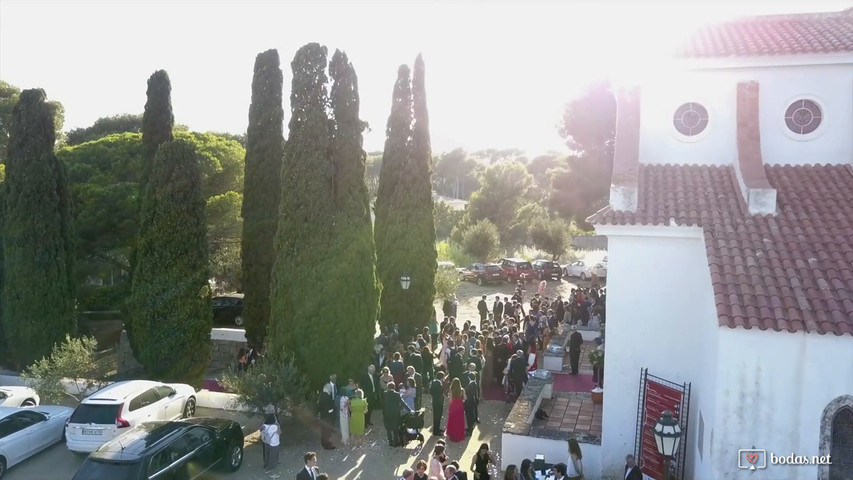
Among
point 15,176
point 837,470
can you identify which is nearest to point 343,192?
point 15,176

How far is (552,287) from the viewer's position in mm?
34781

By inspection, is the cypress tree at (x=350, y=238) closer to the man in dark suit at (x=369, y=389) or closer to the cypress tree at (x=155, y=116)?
the man in dark suit at (x=369, y=389)

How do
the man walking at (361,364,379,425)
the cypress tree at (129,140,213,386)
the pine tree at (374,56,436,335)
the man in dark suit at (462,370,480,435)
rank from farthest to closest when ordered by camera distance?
the pine tree at (374,56,436,335)
the cypress tree at (129,140,213,386)
the man walking at (361,364,379,425)
the man in dark suit at (462,370,480,435)

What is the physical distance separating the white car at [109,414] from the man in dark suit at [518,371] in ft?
25.7

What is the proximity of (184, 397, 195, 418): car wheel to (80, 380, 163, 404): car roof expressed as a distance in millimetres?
1073

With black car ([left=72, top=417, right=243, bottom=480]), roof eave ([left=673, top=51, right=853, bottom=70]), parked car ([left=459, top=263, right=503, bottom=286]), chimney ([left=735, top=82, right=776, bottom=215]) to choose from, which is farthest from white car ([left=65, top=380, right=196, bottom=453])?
parked car ([left=459, top=263, right=503, bottom=286])

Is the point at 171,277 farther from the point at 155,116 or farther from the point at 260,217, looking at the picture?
the point at 155,116

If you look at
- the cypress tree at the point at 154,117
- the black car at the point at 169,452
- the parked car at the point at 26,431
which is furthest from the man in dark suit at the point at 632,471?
the cypress tree at the point at 154,117

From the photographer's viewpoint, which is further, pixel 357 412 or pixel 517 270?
pixel 517 270

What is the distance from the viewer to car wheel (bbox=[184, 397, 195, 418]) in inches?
542

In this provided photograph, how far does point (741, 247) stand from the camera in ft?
31.8

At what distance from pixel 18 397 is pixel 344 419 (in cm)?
776

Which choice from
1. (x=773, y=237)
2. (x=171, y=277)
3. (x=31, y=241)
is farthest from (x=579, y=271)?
(x=31, y=241)

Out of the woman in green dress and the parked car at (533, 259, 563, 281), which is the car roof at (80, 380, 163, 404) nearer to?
the woman in green dress
